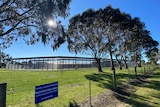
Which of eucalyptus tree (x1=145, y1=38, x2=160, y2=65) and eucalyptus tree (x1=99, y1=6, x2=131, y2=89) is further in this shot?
eucalyptus tree (x1=145, y1=38, x2=160, y2=65)

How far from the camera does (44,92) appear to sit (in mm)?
5574

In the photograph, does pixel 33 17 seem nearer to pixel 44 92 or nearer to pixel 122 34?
pixel 44 92

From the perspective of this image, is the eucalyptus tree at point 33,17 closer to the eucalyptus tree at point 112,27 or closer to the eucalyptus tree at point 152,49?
the eucalyptus tree at point 112,27

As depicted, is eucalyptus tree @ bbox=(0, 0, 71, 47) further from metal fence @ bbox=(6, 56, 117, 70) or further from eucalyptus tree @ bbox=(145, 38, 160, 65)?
eucalyptus tree @ bbox=(145, 38, 160, 65)

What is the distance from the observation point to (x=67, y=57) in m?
31.5

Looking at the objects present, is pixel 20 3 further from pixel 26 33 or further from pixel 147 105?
pixel 147 105

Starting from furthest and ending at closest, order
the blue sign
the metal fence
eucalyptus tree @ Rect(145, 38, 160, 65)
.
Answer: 1. eucalyptus tree @ Rect(145, 38, 160, 65)
2. the metal fence
3. the blue sign

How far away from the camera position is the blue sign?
5.31m

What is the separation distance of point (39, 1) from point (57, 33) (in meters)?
1.83

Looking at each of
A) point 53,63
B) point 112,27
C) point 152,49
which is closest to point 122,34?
point 112,27

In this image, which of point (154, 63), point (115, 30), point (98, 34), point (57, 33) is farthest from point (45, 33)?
point (154, 63)

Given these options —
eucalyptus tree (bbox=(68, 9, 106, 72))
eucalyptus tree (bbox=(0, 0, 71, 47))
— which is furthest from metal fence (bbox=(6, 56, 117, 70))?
eucalyptus tree (bbox=(0, 0, 71, 47))

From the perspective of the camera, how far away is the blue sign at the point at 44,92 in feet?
17.4

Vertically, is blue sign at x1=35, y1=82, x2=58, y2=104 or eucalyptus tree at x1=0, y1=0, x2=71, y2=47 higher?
eucalyptus tree at x1=0, y1=0, x2=71, y2=47
